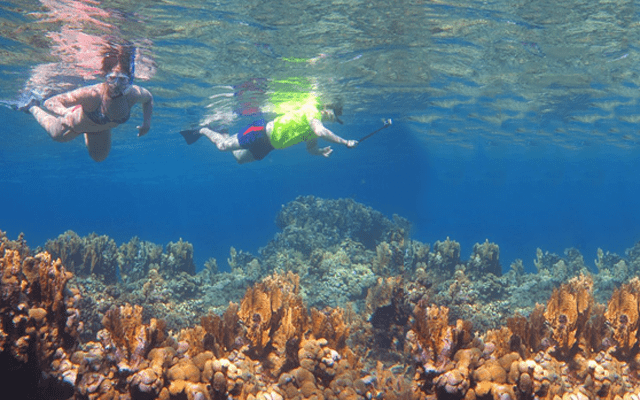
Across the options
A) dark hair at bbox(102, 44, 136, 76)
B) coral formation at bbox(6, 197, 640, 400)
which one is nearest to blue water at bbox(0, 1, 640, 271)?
dark hair at bbox(102, 44, 136, 76)

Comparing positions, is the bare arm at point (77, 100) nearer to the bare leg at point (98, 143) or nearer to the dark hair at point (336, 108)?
the bare leg at point (98, 143)

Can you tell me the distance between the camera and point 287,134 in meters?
10.4

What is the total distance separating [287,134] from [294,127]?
Result: 1.10 ft

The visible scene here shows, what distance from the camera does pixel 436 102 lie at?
2314 centimetres

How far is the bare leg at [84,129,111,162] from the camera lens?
28.9ft

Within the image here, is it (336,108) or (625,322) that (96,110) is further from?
(625,322)

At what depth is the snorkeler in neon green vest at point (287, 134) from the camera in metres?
10.0

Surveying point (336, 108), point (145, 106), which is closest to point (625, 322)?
point (336, 108)

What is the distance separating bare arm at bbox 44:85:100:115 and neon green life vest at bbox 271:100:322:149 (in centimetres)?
451

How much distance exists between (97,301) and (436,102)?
2099 centimetres

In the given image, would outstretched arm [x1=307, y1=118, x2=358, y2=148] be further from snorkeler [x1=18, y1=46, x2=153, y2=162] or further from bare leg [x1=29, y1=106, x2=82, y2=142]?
bare leg [x1=29, y1=106, x2=82, y2=142]

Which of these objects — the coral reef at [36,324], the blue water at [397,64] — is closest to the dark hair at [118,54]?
the blue water at [397,64]

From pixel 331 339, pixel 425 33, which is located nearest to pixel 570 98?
pixel 425 33

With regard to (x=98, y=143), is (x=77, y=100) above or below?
above
